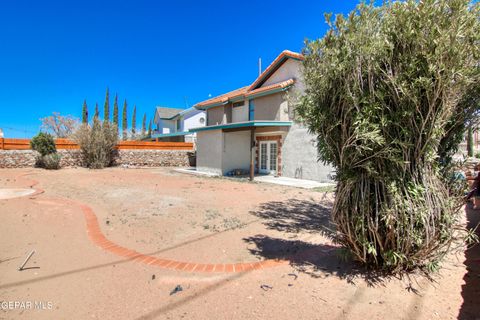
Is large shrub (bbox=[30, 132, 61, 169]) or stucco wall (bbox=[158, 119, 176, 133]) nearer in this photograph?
large shrub (bbox=[30, 132, 61, 169])

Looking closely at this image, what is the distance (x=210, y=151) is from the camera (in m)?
17.1

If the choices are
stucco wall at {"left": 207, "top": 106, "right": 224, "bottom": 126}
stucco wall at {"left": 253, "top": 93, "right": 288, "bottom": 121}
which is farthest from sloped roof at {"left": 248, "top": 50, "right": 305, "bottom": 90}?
stucco wall at {"left": 207, "top": 106, "right": 224, "bottom": 126}

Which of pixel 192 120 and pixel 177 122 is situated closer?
pixel 192 120

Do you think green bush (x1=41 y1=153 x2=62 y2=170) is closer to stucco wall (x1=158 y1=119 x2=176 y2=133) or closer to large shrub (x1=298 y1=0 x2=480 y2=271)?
large shrub (x1=298 y1=0 x2=480 y2=271)

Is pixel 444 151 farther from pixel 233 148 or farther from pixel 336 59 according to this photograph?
pixel 233 148

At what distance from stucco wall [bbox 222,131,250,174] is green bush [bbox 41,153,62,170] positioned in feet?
37.5

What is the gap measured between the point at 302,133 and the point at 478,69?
11065mm

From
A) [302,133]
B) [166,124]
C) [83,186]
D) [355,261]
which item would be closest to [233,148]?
[302,133]

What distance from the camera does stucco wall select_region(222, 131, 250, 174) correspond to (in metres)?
16.0

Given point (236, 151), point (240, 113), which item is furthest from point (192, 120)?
point (236, 151)

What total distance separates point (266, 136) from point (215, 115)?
609 centimetres

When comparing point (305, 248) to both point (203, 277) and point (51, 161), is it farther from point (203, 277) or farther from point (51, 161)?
point (51, 161)

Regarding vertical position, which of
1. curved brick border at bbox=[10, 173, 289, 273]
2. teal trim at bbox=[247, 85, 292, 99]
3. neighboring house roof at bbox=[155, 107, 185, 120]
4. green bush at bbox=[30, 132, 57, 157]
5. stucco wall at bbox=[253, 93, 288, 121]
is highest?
neighboring house roof at bbox=[155, 107, 185, 120]

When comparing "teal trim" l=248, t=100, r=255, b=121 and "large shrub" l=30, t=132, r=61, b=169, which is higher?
"teal trim" l=248, t=100, r=255, b=121
